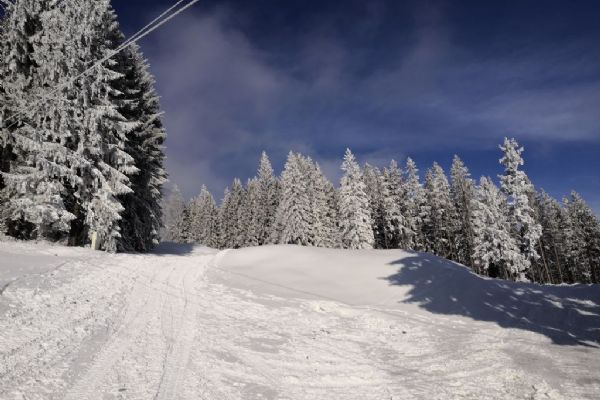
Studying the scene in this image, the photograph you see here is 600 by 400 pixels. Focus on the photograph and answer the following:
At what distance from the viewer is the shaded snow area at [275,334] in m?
7.01

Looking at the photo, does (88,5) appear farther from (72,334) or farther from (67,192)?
(72,334)

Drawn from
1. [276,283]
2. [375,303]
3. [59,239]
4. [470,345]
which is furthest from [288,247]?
[470,345]

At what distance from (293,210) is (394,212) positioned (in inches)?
669

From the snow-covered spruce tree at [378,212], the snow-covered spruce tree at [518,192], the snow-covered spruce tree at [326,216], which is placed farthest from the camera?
the snow-covered spruce tree at [378,212]

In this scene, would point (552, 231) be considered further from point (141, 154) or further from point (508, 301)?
Answer: point (141, 154)

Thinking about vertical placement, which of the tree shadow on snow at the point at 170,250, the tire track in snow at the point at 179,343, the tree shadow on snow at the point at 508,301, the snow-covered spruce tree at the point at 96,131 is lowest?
the tire track in snow at the point at 179,343

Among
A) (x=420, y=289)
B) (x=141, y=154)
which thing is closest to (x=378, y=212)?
(x=141, y=154)

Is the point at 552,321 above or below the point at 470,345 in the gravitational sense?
above

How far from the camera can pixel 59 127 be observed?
20844mm

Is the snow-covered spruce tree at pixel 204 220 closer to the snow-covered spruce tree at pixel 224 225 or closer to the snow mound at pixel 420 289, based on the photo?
the snow-covered spruce tree at pixel 224 225

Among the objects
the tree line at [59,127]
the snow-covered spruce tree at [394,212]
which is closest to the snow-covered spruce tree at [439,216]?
the snow-covered spruce tree at [394,212]

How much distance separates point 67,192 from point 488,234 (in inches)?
1813

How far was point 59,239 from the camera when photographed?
22.3 meters

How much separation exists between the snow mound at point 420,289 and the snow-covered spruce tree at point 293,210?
25.6 m
